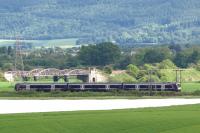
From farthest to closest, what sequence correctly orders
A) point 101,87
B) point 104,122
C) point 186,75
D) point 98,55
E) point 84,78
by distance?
1. point 98,55
2. point 84,78
3. point 186,75
4. point 101,87
5. point 104,122

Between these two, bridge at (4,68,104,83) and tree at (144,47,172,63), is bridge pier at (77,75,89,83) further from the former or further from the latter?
tree at (144,47,172,63)

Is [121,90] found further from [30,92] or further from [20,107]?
[20,107]

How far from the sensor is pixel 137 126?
39.0 meters

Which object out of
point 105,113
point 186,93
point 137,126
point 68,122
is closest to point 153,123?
point 137,126

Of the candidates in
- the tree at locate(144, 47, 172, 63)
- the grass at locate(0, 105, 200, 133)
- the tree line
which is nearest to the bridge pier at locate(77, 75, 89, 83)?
the tree line

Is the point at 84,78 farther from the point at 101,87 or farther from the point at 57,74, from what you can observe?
the point at 101,87

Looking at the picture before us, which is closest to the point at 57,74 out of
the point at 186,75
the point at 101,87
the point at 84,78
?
the point at 84,78

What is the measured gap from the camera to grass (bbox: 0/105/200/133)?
37.6m

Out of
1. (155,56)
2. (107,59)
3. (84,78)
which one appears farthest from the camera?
(107,59)

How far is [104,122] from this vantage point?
40.4 m

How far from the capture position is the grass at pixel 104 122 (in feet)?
123

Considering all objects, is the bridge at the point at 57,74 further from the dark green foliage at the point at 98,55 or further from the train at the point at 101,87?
the dark green foliage at the point at 98,55

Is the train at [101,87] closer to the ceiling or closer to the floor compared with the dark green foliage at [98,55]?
closer to the floor

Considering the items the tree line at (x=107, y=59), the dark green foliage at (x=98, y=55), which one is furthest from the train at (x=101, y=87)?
the dark green foliage at (x=98, y=55)
